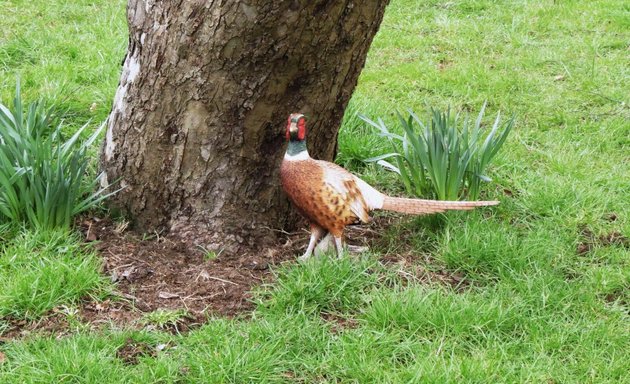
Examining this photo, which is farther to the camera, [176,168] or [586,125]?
[586,125]

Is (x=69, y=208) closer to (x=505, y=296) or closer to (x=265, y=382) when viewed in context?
(x=265, y=382)

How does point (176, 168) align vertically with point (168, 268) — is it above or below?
above

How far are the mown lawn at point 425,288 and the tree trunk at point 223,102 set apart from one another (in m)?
0.44

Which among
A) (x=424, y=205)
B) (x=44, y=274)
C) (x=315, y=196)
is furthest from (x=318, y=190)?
(x=44, y=274)

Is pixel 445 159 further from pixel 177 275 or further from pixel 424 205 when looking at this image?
pixel 177 275

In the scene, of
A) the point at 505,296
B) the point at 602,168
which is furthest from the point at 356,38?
the point at 602,168

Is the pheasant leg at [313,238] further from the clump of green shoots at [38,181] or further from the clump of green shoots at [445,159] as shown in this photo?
the clump of green shoots at [38,181]

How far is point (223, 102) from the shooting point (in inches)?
137

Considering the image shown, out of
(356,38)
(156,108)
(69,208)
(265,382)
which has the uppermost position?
(356,38)

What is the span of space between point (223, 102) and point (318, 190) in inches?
22.1

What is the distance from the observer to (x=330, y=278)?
334 cm

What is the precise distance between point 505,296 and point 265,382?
112cm

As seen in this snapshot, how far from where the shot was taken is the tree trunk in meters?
3.34

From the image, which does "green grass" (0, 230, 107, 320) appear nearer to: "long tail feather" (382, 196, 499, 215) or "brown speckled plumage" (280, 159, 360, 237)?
"brown speckled plumage" (280, 159, 360, 237)
